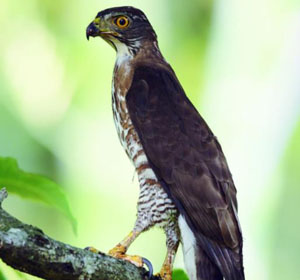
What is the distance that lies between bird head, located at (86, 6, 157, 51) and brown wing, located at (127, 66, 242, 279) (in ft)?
1.18

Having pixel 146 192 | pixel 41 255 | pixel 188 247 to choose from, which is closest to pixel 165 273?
pixel 188 247

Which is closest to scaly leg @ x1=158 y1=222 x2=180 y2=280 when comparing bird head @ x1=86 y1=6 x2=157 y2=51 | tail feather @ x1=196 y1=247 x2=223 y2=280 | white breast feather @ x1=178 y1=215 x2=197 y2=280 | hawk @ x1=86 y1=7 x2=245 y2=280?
hawk @ x1=86 y1=7 x2=245 y2=280

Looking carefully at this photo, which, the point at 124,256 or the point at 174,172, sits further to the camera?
the point at 174,172

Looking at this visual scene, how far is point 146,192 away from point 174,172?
23cm

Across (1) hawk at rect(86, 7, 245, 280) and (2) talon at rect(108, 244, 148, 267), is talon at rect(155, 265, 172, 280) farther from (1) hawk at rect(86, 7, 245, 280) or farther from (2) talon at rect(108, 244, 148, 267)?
(2) talon at rect(108, 244, 148, 267)

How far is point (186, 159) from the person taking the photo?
15.2 feet

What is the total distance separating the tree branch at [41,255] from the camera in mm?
3029

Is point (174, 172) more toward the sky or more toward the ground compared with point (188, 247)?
more toward the sky

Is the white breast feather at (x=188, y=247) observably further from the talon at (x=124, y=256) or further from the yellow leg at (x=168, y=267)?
the talon at (x=124, y=256)

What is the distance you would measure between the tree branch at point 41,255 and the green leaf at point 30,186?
7 cm

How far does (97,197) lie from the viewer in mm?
8367

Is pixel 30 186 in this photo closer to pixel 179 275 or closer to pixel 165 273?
pixel 179 275

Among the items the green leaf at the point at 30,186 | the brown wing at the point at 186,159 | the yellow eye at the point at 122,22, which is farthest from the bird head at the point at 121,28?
the green leaf at the point at 30,186

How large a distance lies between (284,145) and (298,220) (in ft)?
4.70
